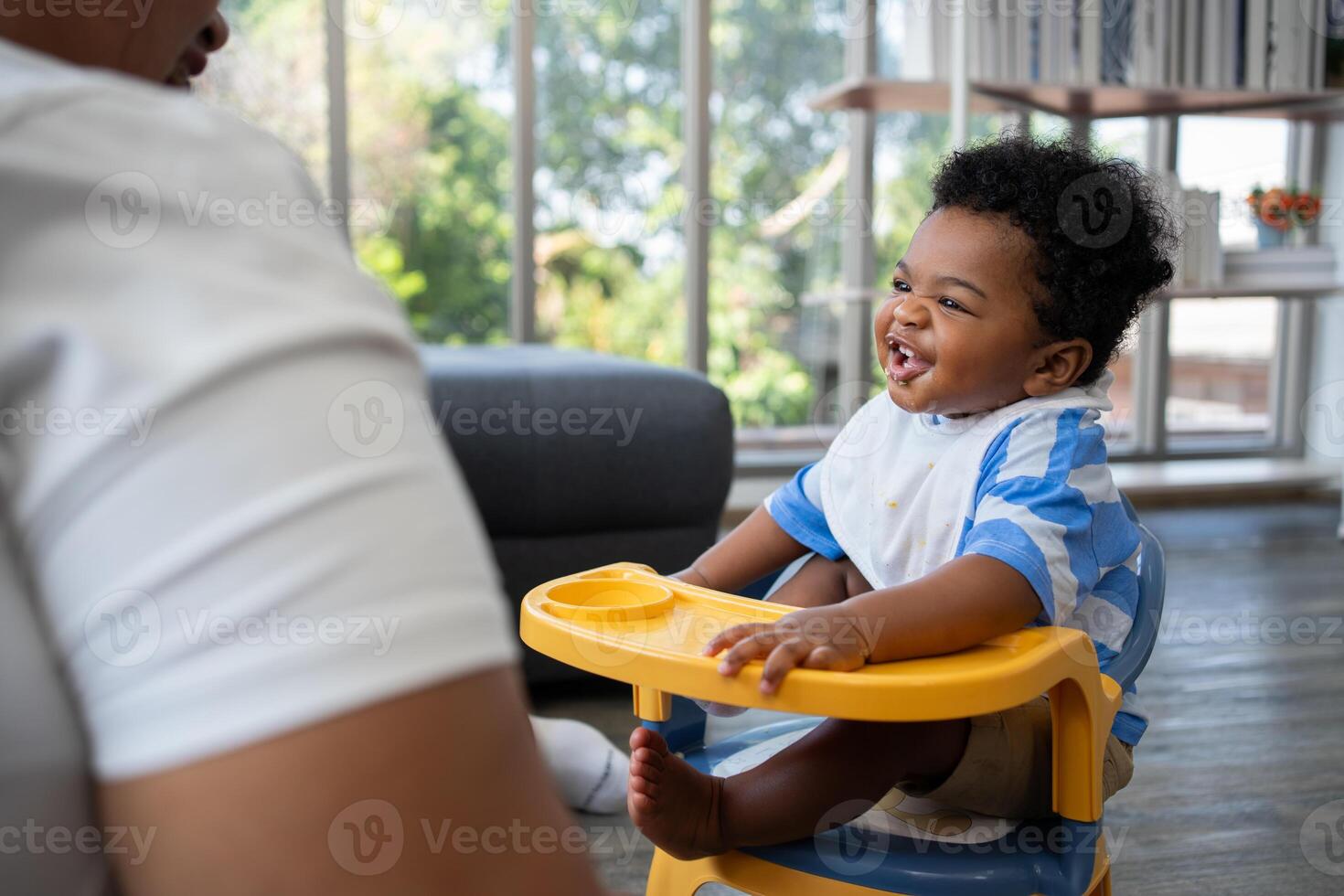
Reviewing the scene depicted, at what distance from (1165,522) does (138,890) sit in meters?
3.84

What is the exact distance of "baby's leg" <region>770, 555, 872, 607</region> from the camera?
1.16 metres

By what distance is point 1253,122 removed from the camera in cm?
414

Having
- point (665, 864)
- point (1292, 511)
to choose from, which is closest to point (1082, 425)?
point (665, 864)

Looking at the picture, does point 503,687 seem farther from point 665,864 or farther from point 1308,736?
point 1308,736
